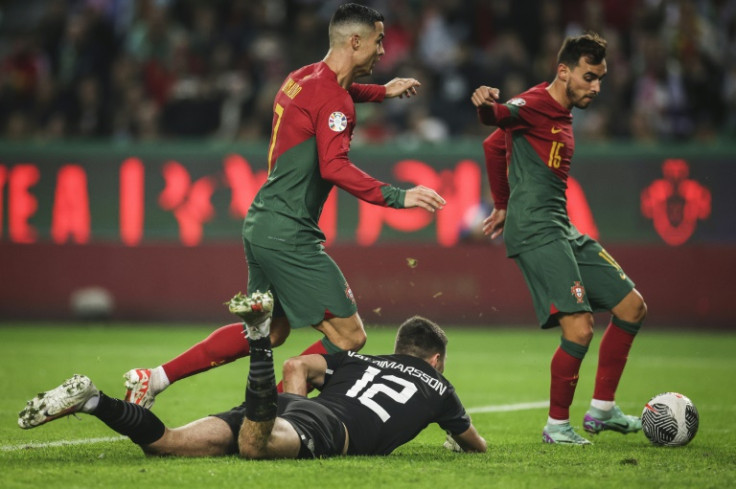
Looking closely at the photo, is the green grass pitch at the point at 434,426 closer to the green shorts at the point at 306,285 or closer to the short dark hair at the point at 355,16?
the green shorts at the point at 306,285

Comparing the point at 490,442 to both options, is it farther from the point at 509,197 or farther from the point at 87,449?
the point at 87,449

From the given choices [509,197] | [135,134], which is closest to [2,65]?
[135,134]

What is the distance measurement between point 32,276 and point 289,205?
32.6 feet

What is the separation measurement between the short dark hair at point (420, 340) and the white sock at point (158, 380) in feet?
4.55

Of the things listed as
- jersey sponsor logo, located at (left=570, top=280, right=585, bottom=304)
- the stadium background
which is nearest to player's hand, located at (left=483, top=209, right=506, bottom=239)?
jersey sponsor logo, located at (left=570, top=280, right=585, bottom=304)

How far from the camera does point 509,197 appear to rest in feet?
24.6

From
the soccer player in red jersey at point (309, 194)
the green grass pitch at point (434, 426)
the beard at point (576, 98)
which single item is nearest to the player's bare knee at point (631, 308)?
the green grass pitch at point (434, 426)

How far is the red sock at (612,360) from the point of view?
7.37 m

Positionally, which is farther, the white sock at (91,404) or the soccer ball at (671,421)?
the soccer ball at (671,421)

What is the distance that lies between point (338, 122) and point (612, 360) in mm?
2507

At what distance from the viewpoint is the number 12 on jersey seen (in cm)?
591

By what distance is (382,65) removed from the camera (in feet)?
53.9

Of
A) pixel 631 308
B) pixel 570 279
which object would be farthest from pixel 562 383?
pixel 631 308

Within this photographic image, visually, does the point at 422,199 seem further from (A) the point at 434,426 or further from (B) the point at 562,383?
(A) the point at 434,426
